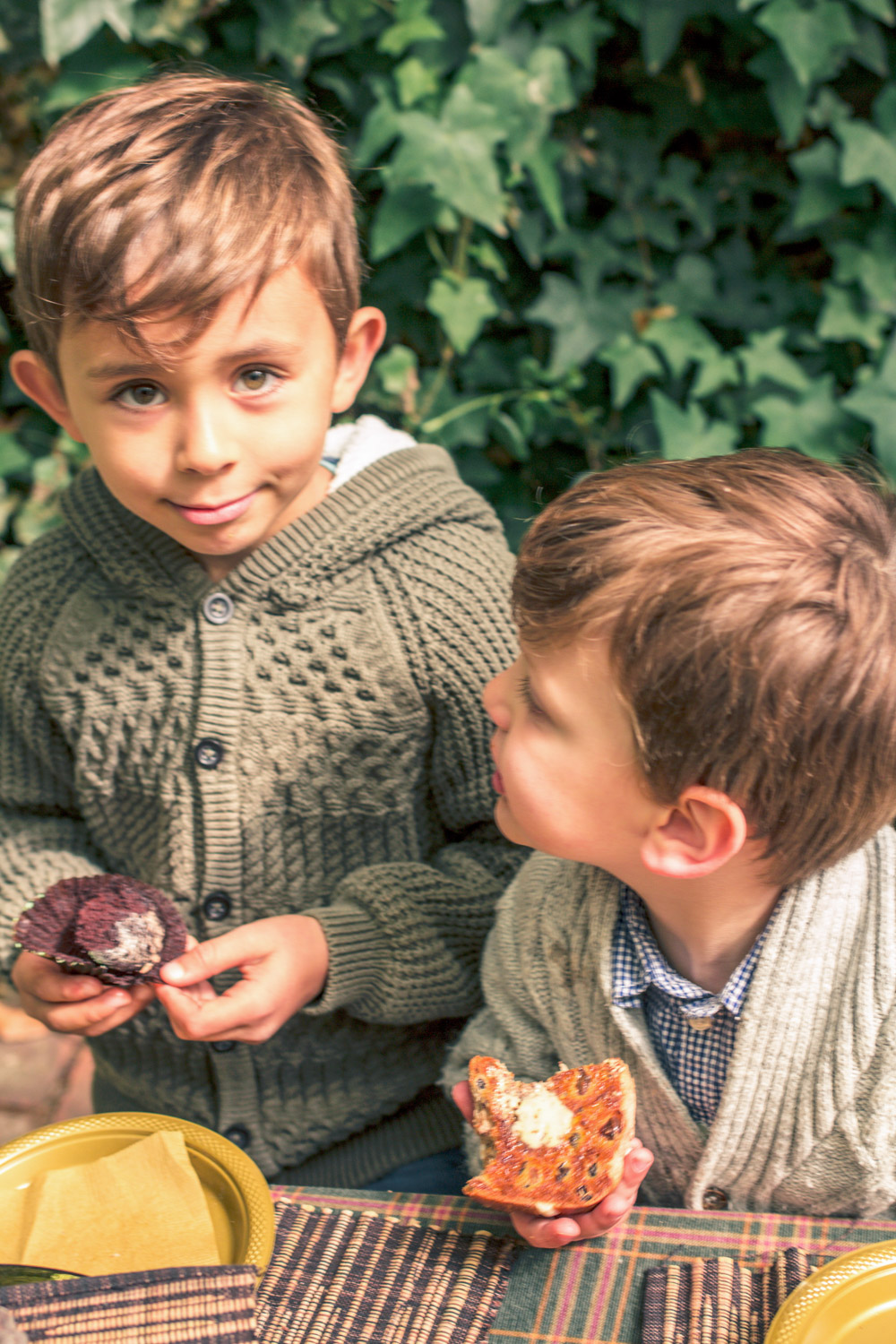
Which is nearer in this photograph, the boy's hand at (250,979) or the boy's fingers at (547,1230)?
the boy's fingers at (547,1230)

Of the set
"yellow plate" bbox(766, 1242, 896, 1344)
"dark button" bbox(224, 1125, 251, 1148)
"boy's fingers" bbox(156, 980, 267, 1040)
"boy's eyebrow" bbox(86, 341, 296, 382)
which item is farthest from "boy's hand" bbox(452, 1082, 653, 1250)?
"boy's eyebrow" bbox(86, 341, 296, 382)

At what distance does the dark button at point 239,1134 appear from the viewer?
1.53m

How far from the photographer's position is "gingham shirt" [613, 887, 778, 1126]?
118 centimetres

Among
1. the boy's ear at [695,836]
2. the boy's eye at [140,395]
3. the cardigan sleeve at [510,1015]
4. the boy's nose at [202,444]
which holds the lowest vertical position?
the cardigan sleeve at [510,1015]

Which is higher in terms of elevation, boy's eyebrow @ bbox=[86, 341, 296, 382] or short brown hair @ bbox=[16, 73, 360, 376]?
short brown hair @ bbox=[16, 73, 360, 376]

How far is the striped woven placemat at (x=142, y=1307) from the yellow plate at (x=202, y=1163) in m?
0.06

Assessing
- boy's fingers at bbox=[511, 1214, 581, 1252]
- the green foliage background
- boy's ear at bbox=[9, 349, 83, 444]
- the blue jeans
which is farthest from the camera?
the green foliage background

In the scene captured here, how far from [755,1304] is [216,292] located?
1.04 m

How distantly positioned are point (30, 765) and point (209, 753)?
1.12ft

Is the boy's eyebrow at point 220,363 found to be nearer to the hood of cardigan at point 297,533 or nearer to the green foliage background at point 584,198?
the hood of cardigan at point 297,533

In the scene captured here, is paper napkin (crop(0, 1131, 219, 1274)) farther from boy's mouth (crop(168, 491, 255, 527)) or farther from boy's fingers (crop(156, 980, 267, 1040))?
boy's mouth (crop(168, 491, 255, 527))

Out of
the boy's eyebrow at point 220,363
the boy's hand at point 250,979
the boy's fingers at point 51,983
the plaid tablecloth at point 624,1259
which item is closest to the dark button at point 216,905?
the boy's hand at point 250,979

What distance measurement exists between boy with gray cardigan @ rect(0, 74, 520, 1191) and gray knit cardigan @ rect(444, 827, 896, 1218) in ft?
0.92

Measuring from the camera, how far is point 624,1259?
965 millimetres
